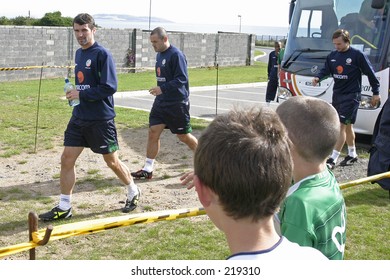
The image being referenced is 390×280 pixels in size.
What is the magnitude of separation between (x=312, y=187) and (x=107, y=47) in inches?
940

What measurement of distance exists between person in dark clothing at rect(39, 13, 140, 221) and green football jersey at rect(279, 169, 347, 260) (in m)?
3.68

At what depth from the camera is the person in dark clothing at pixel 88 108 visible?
585cm

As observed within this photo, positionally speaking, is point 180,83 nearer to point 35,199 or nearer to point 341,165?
point 35,199

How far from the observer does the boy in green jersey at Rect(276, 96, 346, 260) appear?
2.33m

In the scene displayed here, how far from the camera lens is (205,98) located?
17234mm

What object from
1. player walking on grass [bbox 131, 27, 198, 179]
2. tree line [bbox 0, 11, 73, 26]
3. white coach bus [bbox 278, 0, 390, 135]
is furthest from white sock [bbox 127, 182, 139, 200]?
tree line [bbox 0, 11, 73, 26]

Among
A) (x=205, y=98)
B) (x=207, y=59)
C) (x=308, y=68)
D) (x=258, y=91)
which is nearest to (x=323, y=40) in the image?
(x=308, y=68)

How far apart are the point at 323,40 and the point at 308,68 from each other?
0.57 m

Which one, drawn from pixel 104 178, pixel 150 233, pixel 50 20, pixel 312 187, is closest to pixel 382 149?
pixel 150 233

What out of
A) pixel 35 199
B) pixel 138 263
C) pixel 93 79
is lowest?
pixel 35 199

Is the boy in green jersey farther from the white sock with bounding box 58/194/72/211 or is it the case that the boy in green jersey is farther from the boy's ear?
the white sock with bounding box 58/194/72/211

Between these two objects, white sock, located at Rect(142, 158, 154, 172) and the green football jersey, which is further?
white sock, located at Rect(142, 158, 154, 172)

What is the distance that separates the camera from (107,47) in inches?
1005

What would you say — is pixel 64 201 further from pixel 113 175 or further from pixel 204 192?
pixel 204 192
